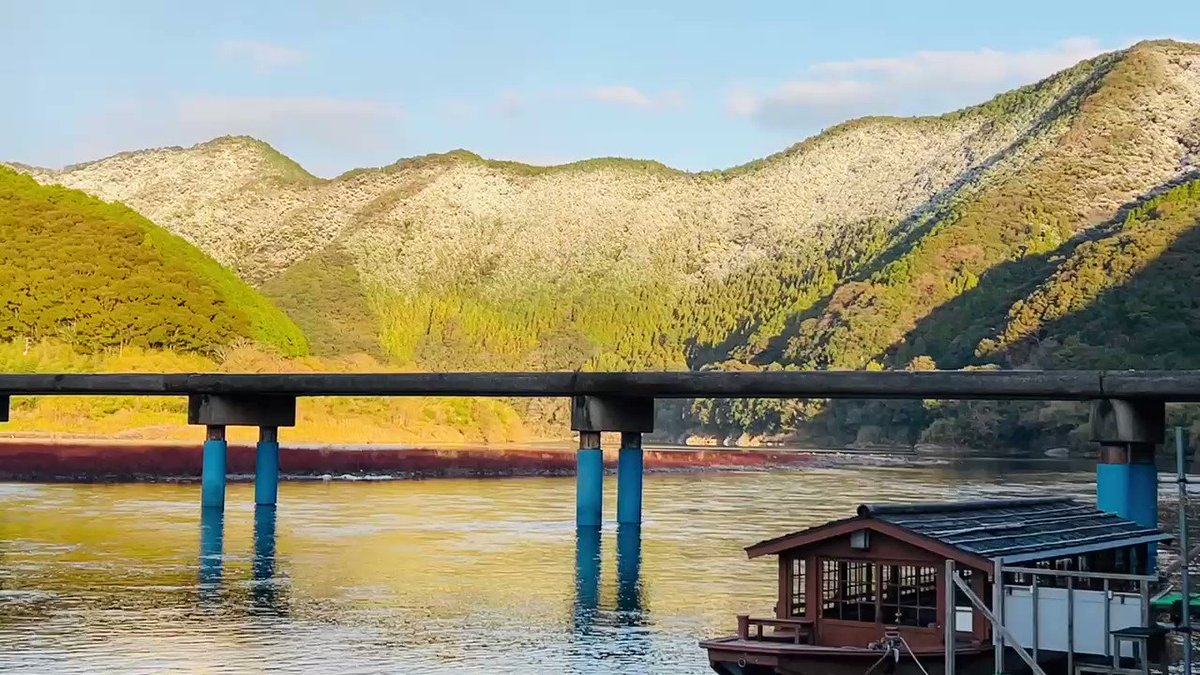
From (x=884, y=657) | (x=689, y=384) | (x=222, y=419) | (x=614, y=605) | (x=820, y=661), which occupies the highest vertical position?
(x=689, y=384)

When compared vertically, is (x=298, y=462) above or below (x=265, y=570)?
above

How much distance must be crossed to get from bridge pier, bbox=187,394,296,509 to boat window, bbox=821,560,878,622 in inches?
1578

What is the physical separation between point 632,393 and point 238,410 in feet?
53.8

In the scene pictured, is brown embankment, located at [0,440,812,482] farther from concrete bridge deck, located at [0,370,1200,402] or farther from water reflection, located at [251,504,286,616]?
water reflection, located at [251,504,286,616]

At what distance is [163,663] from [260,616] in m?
7.09

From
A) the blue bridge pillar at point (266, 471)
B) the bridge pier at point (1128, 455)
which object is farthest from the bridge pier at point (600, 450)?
the bridge pier at point (1128, 455)

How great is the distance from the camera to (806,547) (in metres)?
29.2

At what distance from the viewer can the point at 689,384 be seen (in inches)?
2269

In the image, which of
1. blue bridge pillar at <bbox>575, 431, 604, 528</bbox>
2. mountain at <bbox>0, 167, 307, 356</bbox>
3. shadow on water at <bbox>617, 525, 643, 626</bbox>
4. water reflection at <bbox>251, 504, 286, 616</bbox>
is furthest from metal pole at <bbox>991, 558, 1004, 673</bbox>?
mountain at <bbox>0, 167, 307, 356</bbox>

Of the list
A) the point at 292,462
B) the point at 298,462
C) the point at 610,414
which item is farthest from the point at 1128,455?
the point at 298,462

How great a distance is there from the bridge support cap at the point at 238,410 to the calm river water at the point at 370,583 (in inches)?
145

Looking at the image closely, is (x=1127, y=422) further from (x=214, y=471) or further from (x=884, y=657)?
(x=214, y=471)

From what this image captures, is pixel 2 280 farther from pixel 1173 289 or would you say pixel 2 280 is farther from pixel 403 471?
pixel 1173 289

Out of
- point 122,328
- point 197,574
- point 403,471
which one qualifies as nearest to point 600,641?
point 197,574
